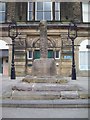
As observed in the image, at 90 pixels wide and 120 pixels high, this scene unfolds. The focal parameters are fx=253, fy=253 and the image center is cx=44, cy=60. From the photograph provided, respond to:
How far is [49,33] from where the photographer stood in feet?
95.3

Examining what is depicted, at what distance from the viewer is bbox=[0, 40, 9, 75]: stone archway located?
29531 millimetres

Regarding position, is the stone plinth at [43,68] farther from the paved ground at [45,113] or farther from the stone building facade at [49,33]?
the stone building facade at [49,33]

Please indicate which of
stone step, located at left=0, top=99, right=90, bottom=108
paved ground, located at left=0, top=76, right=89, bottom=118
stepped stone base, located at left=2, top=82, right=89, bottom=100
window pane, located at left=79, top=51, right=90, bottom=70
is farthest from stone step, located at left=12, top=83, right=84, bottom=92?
window pane, located at left=79, top=51, right=90, bottom=70

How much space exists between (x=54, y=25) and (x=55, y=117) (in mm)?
22575

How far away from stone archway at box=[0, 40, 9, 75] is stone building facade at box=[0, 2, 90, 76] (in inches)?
23.6

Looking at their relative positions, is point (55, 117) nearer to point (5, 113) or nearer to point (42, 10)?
point (5, 113)

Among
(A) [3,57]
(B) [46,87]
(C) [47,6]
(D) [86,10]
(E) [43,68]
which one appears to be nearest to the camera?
(B) [46,87]

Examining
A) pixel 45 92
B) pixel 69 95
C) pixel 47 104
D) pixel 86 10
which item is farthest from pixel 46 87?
pixel 86 10

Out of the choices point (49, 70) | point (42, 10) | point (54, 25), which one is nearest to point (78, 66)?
point (54, 25)

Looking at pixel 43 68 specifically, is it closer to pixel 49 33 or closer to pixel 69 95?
pixel 69 95

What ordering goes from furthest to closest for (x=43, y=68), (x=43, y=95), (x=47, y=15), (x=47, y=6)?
(x=47, y=6)
(x=47, y=15)
(x=43, y=68)
(x=43, y=95)

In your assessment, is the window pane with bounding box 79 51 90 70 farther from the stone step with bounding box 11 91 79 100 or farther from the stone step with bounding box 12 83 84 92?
the stone step with bounding box 11 91 79 100

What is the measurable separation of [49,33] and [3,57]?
6.35 metres

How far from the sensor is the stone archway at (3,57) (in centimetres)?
2953
